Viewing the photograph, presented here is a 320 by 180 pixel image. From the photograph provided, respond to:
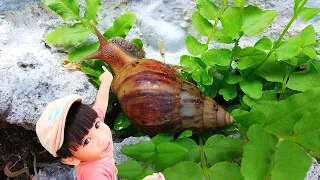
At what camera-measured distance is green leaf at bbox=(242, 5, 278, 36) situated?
1.09m

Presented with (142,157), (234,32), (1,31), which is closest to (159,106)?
(142,157)

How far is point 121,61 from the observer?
112 centimetres

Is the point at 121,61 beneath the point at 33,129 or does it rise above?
above

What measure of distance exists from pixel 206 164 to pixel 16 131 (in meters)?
0.43

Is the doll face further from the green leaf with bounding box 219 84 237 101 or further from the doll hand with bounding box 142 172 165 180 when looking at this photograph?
the green leaf with bounding box 219 84 237 101

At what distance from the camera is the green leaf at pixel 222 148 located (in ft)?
3.23

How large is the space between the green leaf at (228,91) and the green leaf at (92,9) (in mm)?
329

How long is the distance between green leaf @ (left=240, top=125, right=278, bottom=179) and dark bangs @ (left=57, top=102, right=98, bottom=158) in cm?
26

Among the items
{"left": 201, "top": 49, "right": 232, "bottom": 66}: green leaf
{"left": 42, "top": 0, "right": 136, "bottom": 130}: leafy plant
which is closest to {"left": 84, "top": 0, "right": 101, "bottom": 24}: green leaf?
{"left": 42, "top": 0, "right": 136, "bottom": 130}: leafy plant

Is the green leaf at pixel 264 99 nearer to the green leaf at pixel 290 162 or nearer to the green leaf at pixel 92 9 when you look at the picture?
the green leaf at pixel 290 162

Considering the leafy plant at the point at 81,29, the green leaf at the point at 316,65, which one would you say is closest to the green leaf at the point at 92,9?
the leafy plant at the point at 81,29

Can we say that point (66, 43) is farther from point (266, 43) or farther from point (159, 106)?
point (266, 43)

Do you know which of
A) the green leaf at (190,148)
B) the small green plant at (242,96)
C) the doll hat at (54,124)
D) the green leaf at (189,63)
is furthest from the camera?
the green leaf at (189,63)

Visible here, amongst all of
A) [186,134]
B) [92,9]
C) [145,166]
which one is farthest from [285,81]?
[92,9]
